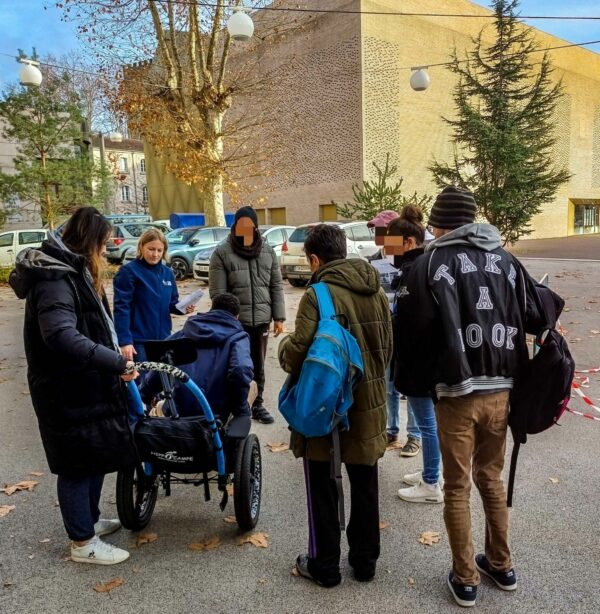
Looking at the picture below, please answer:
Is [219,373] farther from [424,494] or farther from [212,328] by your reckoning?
[424,494]

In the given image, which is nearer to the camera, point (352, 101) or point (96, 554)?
point (96, 554)

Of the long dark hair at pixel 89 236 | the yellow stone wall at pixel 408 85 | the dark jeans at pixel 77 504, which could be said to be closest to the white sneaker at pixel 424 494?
the dark jeans at pixel 77 504

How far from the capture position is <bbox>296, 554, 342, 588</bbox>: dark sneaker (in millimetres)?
2629

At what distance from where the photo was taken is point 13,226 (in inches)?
1006

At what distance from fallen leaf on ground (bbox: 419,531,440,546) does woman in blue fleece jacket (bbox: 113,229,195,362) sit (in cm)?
230

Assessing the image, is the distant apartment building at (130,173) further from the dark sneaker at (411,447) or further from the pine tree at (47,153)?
the dark sneaker at (411,447)

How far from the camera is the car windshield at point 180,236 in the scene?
17747mm

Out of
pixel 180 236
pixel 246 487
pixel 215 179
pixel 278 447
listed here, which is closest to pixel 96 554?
pixel 246 487

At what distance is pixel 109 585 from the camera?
2.70 metres

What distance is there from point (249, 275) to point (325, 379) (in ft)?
8.58

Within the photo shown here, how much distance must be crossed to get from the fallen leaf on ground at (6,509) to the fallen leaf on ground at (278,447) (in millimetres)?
1859

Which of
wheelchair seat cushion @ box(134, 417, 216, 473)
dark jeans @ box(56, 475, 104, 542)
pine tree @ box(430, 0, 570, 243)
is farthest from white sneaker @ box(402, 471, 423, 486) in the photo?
pine tree @ box(430, 0, 570, 243)

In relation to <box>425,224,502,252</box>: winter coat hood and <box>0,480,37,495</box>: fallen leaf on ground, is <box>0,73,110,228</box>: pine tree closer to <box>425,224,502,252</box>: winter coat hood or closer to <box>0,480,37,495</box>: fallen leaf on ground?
<box>0,480,37,495</box>: fallen leaf on ground

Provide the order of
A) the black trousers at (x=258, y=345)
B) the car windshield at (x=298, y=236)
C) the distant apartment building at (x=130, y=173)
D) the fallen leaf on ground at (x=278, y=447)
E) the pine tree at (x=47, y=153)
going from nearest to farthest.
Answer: the fallen leaf on ground at (x=278, y=447), the black trousers at (x=258, y=345), the car windshield at (x=298, y=236), the pine tree at (x=47, y=153), the distant apartment building at (x=130, y=173)
